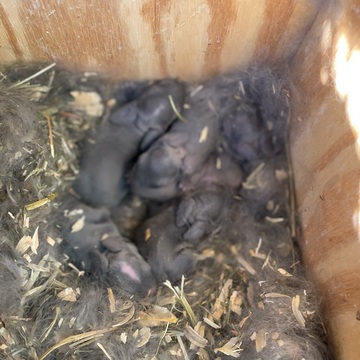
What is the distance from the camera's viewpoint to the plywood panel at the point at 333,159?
1314mm

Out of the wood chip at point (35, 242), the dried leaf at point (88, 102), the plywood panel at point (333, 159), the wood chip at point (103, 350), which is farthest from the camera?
the dried leaf at point (88, 102)

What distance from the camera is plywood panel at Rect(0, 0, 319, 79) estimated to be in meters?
1.51

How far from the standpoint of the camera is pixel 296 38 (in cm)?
162

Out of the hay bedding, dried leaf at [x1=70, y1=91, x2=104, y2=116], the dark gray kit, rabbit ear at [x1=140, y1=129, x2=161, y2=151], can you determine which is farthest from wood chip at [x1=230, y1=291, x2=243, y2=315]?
dried leaf at [x1=70, y1=91, x2=104, y2=116]

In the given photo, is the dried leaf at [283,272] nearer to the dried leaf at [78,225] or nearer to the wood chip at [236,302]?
the wood chip at [236,302]

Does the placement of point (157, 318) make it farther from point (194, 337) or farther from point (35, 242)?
point (35, 242)

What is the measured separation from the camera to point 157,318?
59.7 inches

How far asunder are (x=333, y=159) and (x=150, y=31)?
0.76m

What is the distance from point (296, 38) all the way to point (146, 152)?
0.72m

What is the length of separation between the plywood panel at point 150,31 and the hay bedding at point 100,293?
0.11 metres

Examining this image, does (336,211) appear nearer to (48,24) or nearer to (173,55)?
(173,55)

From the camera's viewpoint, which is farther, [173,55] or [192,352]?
[173,55]

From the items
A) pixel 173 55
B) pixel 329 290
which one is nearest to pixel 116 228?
pixel 173 55

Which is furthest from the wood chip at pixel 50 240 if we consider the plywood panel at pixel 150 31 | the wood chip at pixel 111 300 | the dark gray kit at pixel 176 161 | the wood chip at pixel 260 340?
the wood chip at pixel 260 340
